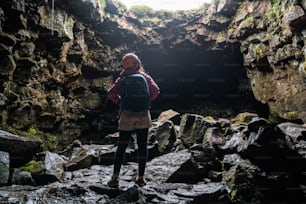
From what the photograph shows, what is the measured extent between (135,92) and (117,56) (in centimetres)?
961

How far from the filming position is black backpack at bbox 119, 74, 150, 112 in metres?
3.63

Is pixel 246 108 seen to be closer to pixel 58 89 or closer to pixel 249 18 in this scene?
pixel 249 18

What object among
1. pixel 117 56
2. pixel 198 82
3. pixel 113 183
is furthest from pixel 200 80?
pixel 113 183

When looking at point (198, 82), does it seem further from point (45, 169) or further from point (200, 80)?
point (45, 169)

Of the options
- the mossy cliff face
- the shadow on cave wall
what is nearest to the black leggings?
the mossy cliff face

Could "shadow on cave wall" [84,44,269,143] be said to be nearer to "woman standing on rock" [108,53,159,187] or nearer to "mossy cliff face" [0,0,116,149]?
"mossy cliff face" [0,0,116,149]

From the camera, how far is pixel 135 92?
11.9ft

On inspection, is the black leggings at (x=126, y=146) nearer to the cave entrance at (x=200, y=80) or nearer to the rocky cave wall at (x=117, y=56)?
the rocky cave wall at (x=117, y=56)

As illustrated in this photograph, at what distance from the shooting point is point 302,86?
903 centimetres

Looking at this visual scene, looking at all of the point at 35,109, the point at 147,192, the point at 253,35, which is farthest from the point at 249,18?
the point at 147,192

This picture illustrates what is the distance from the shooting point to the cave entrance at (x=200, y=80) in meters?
13.7

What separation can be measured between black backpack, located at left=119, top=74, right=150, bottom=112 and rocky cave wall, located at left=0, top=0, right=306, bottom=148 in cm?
430

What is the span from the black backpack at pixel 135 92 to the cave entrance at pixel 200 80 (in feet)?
33.3

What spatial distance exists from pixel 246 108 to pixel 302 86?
5.64 metres
